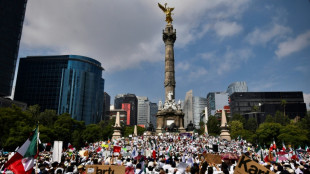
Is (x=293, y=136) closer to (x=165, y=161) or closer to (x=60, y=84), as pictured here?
(x=165, y=161)

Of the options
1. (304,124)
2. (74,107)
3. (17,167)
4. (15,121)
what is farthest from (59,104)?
(17,167)

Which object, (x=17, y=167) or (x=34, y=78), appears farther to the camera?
(x=34, y=78)

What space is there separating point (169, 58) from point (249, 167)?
5007 cm

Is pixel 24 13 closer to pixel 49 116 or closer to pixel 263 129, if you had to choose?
pixel 49 116

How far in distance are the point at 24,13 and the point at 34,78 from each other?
4025 cm

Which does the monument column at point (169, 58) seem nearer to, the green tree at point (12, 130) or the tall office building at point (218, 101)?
the green tree at point (12, 130)

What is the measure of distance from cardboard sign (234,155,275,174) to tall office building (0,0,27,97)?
251 feet

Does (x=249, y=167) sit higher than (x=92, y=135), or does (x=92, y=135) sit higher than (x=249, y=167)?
(x=249, y=167)

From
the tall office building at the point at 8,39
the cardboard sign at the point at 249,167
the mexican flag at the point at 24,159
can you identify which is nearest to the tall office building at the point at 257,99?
the tall office building at the point at 8,39

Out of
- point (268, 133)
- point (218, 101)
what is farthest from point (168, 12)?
point (218, 101)

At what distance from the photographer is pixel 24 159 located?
7.49 m

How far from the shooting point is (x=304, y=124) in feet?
181

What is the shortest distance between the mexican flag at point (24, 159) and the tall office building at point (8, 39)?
233 ft

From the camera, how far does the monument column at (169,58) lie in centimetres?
5288
